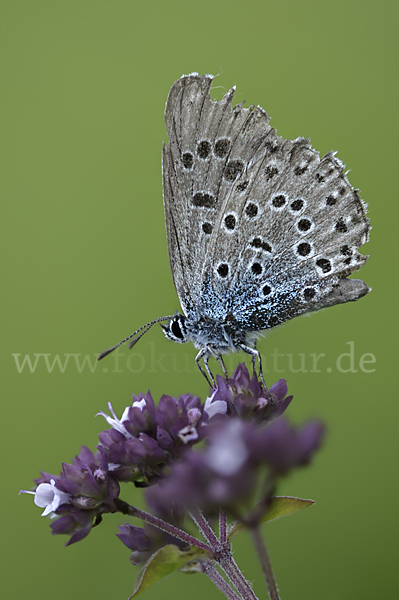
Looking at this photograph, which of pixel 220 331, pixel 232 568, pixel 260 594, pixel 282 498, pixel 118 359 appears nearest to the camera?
pixel 232 568

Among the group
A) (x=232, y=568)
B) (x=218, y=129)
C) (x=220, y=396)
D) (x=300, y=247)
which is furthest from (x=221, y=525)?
(x=218, y=129)

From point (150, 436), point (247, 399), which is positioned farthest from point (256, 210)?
point (150, 436)

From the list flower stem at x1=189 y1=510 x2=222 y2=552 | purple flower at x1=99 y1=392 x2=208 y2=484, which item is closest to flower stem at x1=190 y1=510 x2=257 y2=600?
flower stem at x1=189 y1=510 x2=222 y2=552

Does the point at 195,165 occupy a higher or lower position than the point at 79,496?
higher

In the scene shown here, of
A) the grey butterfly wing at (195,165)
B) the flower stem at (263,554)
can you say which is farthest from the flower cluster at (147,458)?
the grey butterfly wing at (195,165)

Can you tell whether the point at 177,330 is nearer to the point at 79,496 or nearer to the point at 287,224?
the point at 287,224

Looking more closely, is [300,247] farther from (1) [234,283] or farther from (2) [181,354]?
(2) [181,354]
